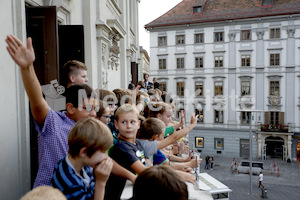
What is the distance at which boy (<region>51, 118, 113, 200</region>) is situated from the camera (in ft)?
5.33

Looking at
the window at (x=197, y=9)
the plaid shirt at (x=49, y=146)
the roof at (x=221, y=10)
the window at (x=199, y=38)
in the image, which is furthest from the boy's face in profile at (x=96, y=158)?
the window at (x=197, y=9)

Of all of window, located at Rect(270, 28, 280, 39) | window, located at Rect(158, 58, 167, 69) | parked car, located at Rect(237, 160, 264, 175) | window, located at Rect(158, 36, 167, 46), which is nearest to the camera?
parked car, located at Rect(237, 160, 264, 175)

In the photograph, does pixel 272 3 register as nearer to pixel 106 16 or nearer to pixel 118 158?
pixel 106 16

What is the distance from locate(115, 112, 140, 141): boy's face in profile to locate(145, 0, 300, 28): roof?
25.1m

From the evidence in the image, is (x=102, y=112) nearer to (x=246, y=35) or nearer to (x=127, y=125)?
(x=127, y=125)

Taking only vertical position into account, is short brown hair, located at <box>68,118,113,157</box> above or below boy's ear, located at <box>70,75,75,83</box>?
below

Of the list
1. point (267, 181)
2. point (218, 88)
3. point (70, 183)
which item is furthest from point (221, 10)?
point (70, 183)

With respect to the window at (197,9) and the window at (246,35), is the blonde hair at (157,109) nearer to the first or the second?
the window at (246,35)

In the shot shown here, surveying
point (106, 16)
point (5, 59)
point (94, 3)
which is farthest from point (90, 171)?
point (106, 16)

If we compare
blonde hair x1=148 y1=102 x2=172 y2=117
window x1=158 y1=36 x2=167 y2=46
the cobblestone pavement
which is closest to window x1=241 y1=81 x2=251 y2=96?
the cobblestone pavement

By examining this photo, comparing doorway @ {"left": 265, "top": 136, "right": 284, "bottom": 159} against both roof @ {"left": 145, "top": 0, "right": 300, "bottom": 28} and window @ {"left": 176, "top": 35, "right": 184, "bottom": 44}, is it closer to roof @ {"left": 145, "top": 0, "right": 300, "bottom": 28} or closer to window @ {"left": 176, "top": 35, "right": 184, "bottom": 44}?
roof @ {"left": 145, "top": 0, "right": 300, "bottom": 28}

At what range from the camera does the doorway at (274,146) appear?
24047mm

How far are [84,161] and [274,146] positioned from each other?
1047 inches

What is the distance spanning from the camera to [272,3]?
24672 millimetres
